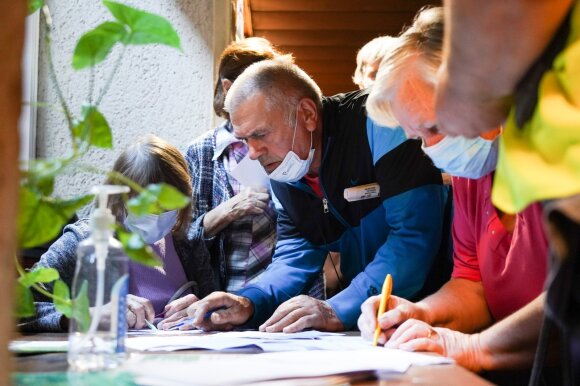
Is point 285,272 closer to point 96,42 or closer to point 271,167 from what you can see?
point 271,167

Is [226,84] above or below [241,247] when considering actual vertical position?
above

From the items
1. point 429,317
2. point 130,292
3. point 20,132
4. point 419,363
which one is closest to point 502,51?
point 20,132

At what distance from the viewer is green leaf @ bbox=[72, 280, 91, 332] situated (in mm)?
1203

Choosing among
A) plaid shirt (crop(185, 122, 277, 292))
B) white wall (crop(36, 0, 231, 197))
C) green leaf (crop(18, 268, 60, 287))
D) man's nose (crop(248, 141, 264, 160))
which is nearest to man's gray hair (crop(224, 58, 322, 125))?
man's nose (crop(248, 141, 264, 160))

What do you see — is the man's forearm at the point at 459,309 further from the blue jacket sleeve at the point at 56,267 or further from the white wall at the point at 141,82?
the white wall at the point at 141,82

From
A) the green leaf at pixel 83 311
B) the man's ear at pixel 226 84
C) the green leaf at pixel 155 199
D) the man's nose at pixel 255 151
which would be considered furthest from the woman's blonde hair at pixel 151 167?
the green leaf at pixel 155 199

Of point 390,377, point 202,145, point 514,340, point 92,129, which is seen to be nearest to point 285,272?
point 202,145

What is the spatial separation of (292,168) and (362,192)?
0.87 ft

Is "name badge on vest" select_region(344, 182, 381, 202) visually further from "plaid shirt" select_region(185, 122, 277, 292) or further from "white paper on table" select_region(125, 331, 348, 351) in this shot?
"white paper on table" select_region(125, 331, 348, 351)

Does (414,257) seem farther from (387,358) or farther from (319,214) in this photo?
(387,358)

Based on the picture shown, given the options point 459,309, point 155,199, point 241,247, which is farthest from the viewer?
point 241,247

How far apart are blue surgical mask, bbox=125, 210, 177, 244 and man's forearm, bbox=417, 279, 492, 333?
94 centimetres

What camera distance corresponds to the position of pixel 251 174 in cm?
311

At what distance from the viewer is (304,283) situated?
8.82 feet
